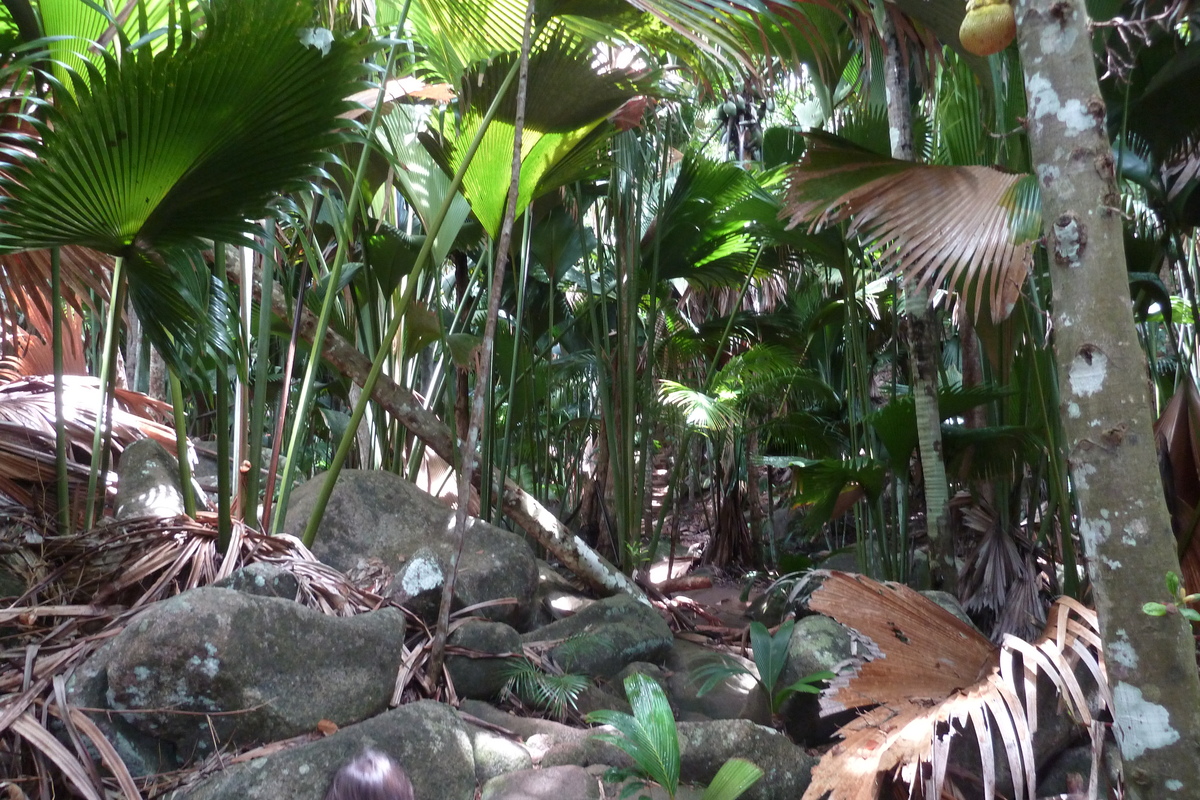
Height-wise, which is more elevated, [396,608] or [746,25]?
[746,25]

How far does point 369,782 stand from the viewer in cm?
158

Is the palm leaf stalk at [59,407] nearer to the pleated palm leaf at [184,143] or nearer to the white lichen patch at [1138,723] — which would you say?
the pleated palm leaf at [184,143]

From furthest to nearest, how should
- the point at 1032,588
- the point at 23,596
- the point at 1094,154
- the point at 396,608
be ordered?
1. the point at 1032,588
2. the point at 396,608
3. the point at 23,596
4. the point at 1094,154

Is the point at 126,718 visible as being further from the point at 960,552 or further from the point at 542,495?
the point at 542,495

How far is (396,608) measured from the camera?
2.38 m

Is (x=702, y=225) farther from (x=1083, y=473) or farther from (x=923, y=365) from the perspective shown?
(x=1083, y=473)

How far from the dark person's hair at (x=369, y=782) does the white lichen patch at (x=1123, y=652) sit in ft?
4.48

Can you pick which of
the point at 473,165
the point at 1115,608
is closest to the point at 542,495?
the point at 473,165

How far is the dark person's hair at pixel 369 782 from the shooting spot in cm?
156

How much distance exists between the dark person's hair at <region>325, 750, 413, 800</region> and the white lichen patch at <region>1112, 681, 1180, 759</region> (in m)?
1.35

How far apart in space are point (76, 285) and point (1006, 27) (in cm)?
308

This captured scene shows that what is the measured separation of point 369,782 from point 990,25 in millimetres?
1961

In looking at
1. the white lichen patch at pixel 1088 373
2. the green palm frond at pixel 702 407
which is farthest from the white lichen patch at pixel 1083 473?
the green palm frond at pixel 702 407

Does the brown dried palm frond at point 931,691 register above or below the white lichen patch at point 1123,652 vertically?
below
